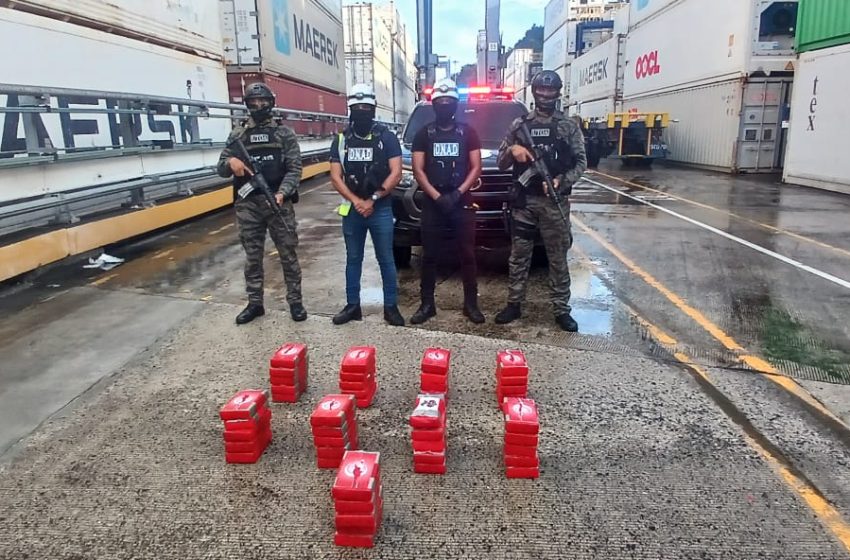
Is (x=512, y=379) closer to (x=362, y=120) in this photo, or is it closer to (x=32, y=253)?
(x=362, y=120)

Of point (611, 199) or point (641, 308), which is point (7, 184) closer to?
point (641, 308)

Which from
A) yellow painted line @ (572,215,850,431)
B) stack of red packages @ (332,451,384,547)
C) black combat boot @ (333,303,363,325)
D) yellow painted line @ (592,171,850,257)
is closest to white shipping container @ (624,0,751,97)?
yellow painted line @ (592,171,850,257)

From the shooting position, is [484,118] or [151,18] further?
[151,18]

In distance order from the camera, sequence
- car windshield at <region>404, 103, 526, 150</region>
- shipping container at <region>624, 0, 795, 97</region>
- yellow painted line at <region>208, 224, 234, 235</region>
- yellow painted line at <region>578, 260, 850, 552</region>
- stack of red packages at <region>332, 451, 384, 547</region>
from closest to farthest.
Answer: stack of red packages at <region>332, 451, 384, 547</region> < yellow painted line at <region>578, 260, 850, 552</region> < car windshield at <region>404, 103, 526, 150</region> < yellow painted line at <region>208, 224, 234, 235</region> < shipping container at <region>624, 0, 795, 97</region>

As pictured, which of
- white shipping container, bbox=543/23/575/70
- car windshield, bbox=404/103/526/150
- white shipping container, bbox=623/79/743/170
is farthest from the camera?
white shipping container, bbox=543/23/575/70

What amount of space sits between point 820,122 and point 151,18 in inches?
620

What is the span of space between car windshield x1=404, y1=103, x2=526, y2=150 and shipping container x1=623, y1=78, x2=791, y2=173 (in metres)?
14.7

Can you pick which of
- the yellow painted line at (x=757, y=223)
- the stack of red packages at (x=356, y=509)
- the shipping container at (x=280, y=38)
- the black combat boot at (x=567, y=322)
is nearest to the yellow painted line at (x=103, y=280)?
the black combat boot at (x=567, y=322)

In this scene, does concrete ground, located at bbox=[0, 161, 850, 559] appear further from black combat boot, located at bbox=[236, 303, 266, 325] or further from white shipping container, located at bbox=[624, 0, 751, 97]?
white shipping container, located at bbox=[624, 0, 751, 97]

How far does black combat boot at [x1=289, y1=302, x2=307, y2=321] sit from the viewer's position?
215 inches

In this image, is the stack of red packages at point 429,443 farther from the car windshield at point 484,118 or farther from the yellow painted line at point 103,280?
the car windshield at point 484,118

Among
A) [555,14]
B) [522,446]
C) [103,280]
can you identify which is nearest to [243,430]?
[522,446]

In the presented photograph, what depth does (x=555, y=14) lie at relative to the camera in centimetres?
4578

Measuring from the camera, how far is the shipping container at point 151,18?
8688 millimetres
